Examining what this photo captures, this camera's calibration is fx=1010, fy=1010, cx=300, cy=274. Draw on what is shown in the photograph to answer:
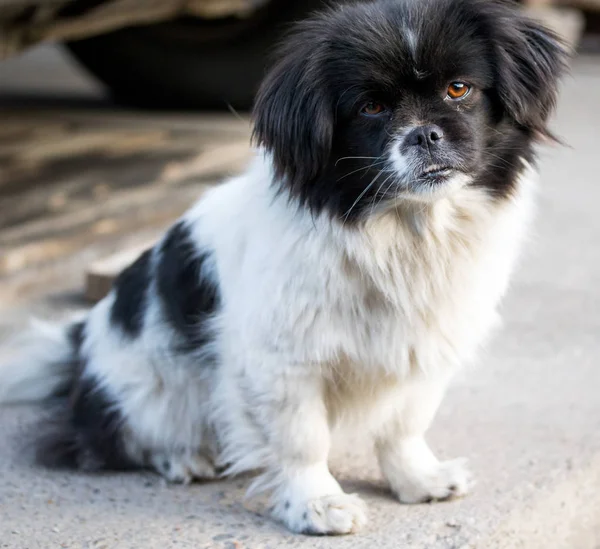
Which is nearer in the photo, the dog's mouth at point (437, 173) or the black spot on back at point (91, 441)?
the dog's mouth at point (437, 173)

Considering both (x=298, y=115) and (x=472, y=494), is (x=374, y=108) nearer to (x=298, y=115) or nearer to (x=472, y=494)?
(x=298, y=115)

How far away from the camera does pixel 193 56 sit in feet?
Result: 19.4

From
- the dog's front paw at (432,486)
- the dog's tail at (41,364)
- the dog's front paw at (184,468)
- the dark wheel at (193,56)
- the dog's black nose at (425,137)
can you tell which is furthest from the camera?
the dark wheel at (193,56)

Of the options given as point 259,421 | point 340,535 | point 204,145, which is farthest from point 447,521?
point 204,145

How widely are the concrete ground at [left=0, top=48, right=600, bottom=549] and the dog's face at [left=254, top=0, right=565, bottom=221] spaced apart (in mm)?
627

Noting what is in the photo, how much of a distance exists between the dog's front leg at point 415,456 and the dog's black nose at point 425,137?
64 centimetres

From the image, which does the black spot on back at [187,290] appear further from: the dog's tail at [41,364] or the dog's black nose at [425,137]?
the dog's black nose at [425,137]

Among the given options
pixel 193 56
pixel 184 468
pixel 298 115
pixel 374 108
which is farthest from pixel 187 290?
pixel 193 56

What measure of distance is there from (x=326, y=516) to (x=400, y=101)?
102cm

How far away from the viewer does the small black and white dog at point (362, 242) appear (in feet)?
7.74

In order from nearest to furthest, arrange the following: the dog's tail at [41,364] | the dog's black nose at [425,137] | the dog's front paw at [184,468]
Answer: the dog's black nose at [425,137] → the dog's front paw at [184,468] → the dog's tail at [41,364]

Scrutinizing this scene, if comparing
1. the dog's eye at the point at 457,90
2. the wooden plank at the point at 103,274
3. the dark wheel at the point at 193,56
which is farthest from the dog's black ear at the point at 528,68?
the dark wheel at the point at 193,56

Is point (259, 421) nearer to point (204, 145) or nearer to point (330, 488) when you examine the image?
point (330, 488)

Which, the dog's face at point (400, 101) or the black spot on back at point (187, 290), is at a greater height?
the dog's face at point (400, 101)
